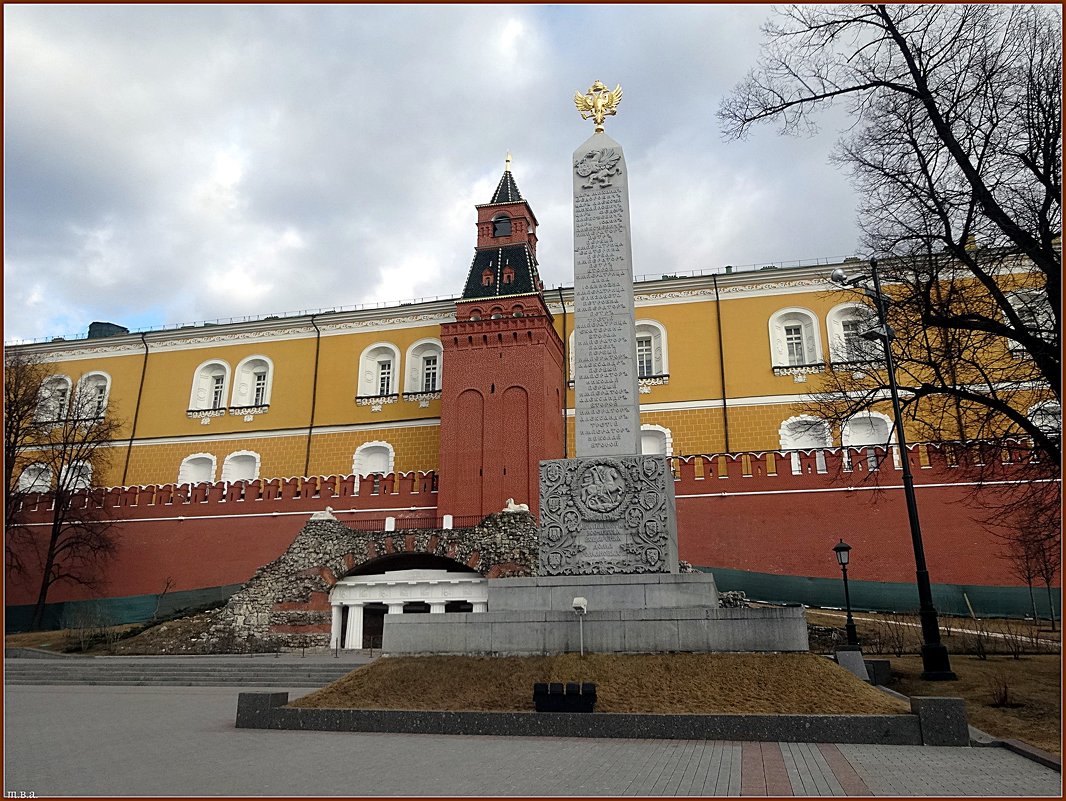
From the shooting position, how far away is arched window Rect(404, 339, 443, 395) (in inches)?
1357

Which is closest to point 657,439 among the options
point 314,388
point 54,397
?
point 314,388

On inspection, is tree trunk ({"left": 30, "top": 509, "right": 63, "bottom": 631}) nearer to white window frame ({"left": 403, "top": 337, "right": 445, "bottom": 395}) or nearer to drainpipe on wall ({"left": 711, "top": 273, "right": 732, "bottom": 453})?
white window frame ({"left": 403, "top": 337, "right": 445, "bottom": 395})

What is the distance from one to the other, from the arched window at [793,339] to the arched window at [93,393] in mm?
29327

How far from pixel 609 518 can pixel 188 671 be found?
403 inches

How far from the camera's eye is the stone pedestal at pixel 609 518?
10.2 meters

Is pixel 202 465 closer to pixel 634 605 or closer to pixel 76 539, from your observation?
pixel 76 539

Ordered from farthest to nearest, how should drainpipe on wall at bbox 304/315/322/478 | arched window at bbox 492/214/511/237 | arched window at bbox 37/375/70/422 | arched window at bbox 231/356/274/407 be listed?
arched window at bbox 231/356/274/407 < arched window at bbox 37/375/70/422 < drainpipe on wall at bbox 304/315/322/478 < arched window at bbox 492/214/511/237

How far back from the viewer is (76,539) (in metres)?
28.7

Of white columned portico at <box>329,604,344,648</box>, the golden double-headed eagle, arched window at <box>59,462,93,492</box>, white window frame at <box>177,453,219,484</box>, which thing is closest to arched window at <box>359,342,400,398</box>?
white window frame at <box>177,453,219,484</box>

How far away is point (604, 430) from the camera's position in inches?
431

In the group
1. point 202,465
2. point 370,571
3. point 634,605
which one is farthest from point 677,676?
point 202,465

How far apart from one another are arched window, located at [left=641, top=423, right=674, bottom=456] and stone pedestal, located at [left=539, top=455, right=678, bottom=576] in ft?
64.4

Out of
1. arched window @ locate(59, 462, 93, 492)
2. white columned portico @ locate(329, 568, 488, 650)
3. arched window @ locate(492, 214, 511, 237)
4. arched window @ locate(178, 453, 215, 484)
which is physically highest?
arched window @ locate(492, 214, 511, 237)

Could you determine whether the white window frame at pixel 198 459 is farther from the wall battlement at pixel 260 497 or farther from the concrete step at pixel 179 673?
the concrete step at pixel 179 673
